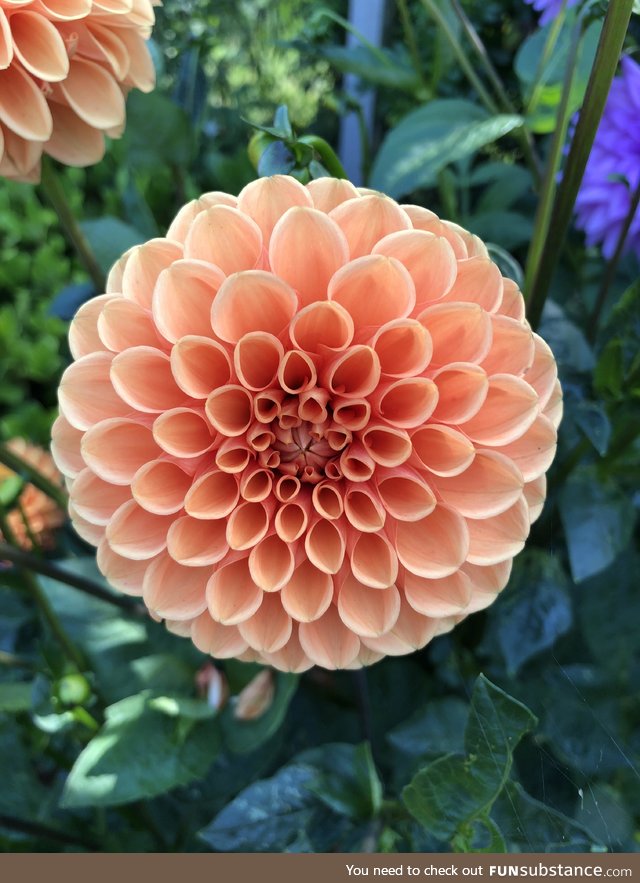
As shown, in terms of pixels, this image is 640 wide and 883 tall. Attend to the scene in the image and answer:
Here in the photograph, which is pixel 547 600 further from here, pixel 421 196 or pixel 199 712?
pixel 421 196

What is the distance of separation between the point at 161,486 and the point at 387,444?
106 millimetres

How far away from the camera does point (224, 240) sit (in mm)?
324

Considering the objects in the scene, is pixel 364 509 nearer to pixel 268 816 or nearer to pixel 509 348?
pixel 509 348

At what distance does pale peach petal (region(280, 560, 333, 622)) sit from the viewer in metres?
0.33

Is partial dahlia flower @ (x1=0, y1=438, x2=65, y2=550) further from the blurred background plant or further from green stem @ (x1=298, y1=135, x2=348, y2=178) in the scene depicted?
green stem @ (x1=298, y1=135, x2=348, y2=178)

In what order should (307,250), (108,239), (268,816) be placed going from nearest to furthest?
(307,250), (268,816), (108,239)

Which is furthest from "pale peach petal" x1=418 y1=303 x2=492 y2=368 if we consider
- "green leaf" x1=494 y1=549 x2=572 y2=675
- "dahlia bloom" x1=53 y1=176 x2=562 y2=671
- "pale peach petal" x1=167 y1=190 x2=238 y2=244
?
"green leaf" x1=494 y1=549 x2=572 y2=675

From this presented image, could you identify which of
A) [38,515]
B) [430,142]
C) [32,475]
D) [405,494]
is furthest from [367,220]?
[38,515]

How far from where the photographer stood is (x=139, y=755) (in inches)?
18.4

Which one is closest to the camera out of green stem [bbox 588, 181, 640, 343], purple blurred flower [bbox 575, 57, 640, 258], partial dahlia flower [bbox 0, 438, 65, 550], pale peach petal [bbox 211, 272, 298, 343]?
pale peach petal [bbox 211, 272, 298, 343]

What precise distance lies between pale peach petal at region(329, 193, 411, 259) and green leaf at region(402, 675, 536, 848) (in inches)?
7.7

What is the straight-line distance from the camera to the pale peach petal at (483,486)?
322mm

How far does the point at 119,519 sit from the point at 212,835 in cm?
22

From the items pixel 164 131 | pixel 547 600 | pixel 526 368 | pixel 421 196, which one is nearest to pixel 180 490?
pixel 526 368
